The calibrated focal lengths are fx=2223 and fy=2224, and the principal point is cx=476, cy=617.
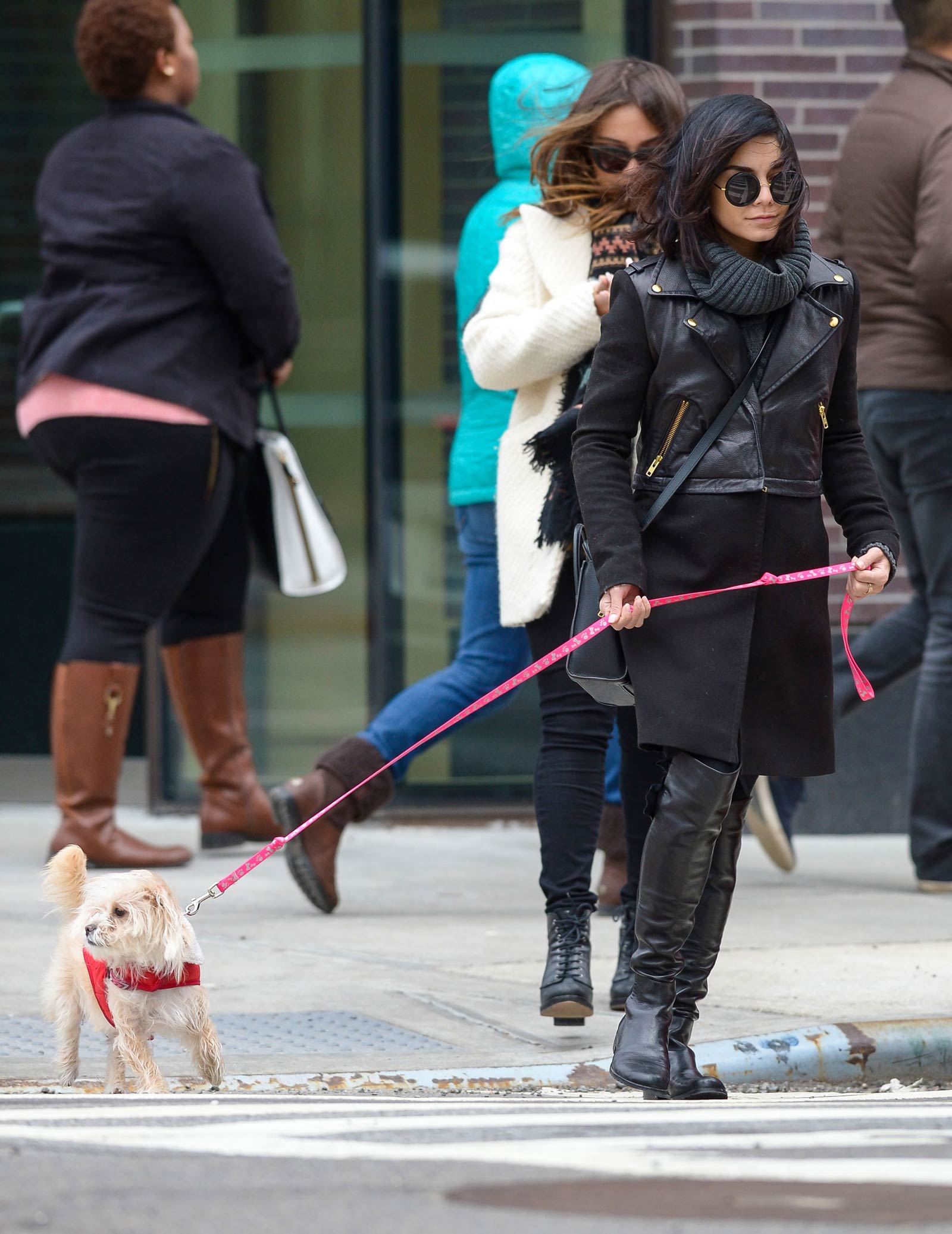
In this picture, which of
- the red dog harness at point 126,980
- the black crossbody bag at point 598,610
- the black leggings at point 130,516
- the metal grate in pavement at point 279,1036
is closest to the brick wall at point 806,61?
the black leggings at point 130,516

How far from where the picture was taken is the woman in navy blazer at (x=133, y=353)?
6.12m

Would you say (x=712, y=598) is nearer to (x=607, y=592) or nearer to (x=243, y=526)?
(x=607, y=592)

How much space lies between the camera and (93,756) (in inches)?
242

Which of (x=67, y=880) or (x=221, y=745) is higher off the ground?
(x=67, y=880)

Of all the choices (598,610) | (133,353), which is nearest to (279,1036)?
(598,610)

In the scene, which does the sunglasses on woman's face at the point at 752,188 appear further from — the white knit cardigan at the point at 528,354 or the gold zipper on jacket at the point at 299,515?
the gold zipper on jacket at the point at 299,515

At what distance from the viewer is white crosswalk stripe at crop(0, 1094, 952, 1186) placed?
2.92 meters

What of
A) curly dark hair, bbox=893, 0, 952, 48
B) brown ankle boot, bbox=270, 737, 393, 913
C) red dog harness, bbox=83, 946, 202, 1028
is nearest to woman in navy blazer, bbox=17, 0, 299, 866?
brown ankle boot, bbox=270, 737, 393, 913

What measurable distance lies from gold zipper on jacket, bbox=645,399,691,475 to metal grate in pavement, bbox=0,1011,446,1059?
1.21 m

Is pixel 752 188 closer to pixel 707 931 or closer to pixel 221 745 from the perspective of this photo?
pixel 707 931

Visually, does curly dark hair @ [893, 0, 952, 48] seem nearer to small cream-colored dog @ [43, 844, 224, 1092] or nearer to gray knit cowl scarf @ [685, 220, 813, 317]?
gray knit cowl scarf @ [685, 220, 813, 317]

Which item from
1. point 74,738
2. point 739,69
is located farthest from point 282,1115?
point 739,69

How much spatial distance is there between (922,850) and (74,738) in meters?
2.34

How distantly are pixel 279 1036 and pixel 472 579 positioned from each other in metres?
1.40
